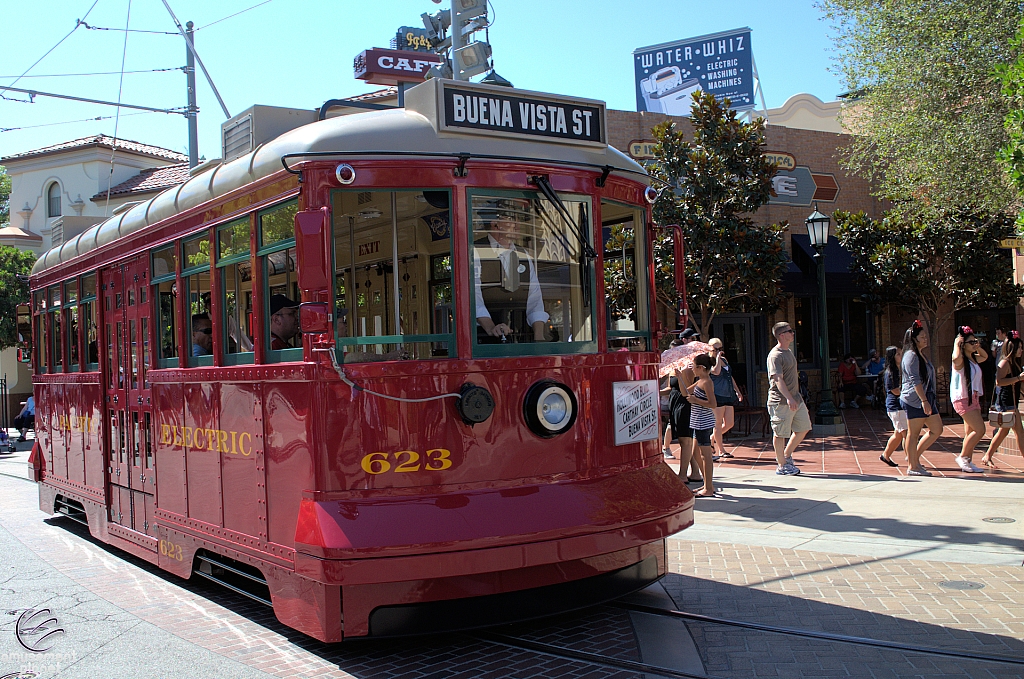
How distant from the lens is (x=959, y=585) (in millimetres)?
6043

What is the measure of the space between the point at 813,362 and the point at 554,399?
19.4 metres

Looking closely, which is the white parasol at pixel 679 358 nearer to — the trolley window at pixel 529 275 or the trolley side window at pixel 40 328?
Answer: the trolley window at pixel 529 275

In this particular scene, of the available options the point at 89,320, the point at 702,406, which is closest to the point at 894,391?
the point at 702,406

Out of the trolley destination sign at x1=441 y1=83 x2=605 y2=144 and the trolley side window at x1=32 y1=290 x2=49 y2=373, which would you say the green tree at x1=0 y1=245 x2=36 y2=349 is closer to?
the trolley side window at x1=32 y1=290 x2=49 y2=373

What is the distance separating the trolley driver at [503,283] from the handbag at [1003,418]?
306 inches

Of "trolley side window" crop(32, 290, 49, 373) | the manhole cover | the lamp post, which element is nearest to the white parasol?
the manhole cover

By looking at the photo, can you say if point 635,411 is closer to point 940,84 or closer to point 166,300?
point 166,300

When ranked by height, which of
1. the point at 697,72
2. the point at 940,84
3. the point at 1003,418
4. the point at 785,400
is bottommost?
the point at 1003,418

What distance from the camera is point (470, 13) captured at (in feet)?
40.4

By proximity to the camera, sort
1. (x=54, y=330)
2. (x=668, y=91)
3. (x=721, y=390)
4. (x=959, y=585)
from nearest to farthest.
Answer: (x=959, y=585)
(x=54, y=330)
(x=721, y=390)
(x=668, y=91)

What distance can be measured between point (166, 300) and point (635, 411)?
3.68 m

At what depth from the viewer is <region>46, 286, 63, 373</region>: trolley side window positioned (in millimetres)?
9789

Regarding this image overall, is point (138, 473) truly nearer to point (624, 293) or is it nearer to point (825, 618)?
point (624, 293)

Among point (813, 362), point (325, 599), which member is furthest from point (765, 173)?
point (325, 599)
